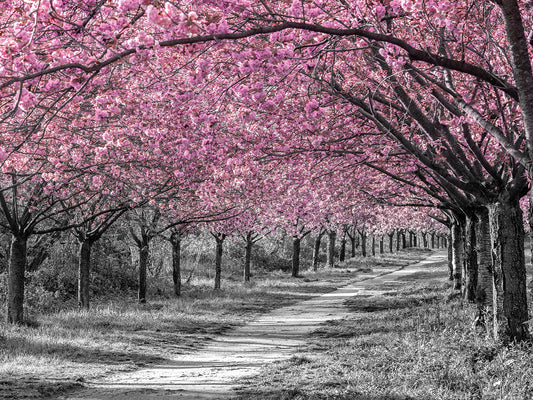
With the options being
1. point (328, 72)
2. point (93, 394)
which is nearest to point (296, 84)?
point (328, 72)

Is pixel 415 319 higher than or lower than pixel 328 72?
lower

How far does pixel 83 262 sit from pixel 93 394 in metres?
10.6

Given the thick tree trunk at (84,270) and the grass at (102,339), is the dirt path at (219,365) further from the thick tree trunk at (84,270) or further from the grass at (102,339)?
the thick tree trunk at (84,270)

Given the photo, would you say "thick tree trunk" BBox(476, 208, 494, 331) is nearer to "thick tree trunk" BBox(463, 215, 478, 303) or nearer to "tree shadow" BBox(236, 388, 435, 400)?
"thick tree trunk" BBox(463, 215, 478, 303)

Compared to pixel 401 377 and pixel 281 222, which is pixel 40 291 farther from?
pixel 401 377

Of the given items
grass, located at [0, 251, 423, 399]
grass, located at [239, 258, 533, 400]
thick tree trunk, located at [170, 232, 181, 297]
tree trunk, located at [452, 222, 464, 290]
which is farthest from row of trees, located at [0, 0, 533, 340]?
thick tree trunk, located at [170, 232, 181, 297]

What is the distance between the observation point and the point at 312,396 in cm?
727

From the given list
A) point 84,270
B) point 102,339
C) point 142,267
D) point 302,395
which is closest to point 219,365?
point 302,395

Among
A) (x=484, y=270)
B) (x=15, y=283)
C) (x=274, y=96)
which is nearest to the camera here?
(x=274, y=96)

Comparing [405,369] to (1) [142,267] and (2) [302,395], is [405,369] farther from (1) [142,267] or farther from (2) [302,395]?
(1) [142,267]

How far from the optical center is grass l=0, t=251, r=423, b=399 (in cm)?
909

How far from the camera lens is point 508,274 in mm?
9781

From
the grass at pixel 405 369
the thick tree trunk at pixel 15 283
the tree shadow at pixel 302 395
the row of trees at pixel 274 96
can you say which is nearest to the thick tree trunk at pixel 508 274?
the row of trees at pixel 274 96

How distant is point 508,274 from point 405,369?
3.17m
